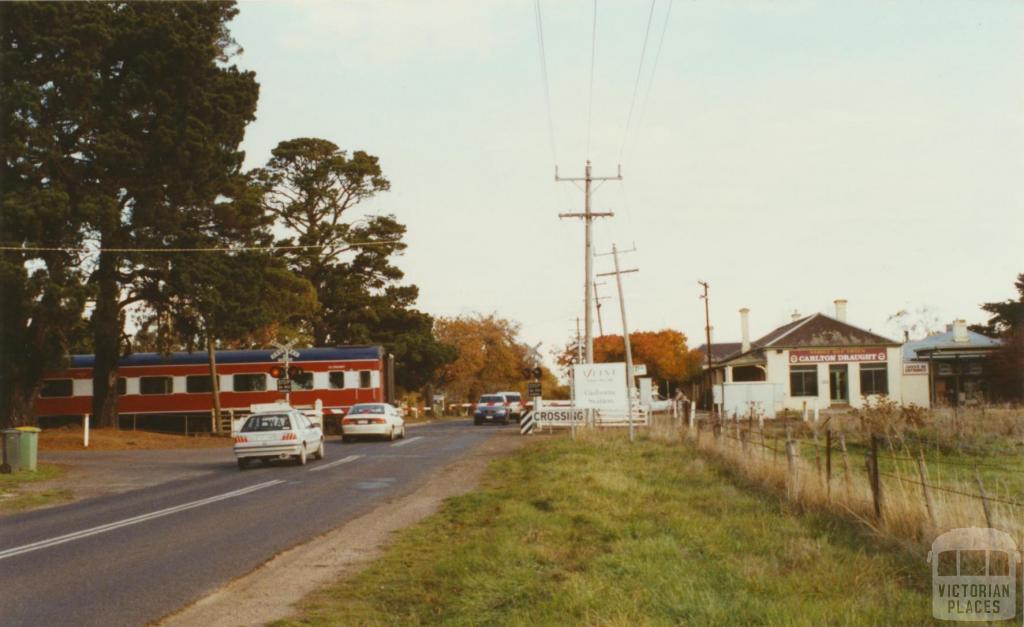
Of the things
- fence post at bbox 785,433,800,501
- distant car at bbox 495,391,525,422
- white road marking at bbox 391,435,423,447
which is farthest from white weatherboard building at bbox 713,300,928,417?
fence post at bbox 785,433,800,501

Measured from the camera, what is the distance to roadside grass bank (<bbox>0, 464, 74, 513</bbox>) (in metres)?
18.8

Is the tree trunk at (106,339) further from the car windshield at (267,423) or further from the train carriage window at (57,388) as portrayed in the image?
the car windshield at (267,423)

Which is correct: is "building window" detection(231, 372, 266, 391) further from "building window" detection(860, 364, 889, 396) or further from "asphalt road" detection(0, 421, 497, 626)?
"building window" detection(860, 364, 889, 396)

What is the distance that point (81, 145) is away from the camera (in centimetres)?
3447

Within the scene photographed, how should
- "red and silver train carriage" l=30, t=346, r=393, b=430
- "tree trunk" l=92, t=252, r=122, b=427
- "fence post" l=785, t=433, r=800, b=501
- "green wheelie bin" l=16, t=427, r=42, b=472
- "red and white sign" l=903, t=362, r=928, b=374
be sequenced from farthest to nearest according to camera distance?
"red and white sign" l=903, t=362, r=928, b=374 < "red and silver train carriage" l=30, t=346, r=393, b=430 < "tree trunk" l=92, t=252, r=122, b=427 < "green wheelie bin" l=16, t=427, r=42, b=472 < "fence post" l=785, t=433, r=800, b=501

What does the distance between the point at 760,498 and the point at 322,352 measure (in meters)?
33.5

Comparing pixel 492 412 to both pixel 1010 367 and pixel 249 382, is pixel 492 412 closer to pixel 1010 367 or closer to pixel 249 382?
pixel 249 382

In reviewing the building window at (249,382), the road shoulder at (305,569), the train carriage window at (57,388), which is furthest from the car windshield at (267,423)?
the train carriage window at (57,388)

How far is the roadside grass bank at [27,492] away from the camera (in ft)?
61.5

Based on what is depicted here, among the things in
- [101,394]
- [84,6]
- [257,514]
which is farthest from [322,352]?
[257,514]

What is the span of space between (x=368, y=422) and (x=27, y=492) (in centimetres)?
1700

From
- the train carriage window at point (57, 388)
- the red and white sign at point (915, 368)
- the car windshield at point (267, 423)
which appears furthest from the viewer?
the red and white sign at point (915, 368)

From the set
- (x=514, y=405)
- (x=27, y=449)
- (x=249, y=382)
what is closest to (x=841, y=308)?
(x=514, y=405)

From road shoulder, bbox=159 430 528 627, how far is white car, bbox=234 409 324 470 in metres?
7.84
